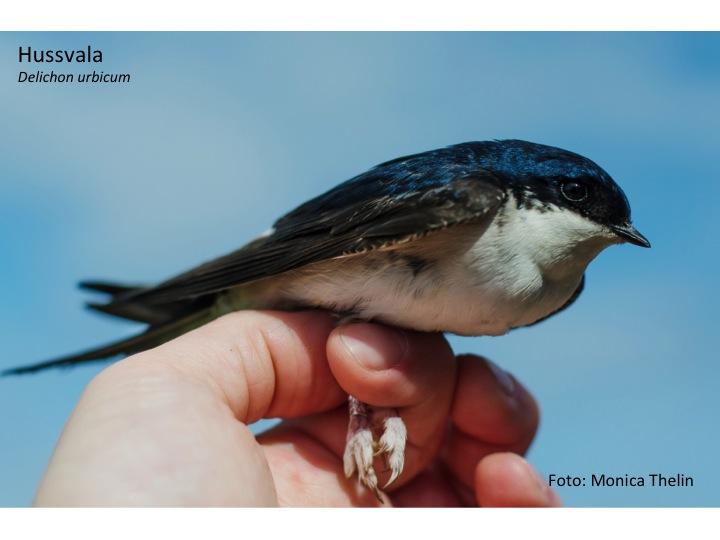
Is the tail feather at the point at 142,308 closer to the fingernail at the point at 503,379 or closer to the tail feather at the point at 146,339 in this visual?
the tail feather at the point at 146,339

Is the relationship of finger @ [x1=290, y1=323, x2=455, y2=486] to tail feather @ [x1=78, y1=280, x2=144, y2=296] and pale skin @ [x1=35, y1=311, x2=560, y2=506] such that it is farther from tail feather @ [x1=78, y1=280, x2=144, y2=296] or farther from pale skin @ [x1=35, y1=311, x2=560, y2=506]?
tail feather @ [x1=78, y1=280, x2=144, y2=296]

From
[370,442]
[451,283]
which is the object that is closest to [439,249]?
[451,283]

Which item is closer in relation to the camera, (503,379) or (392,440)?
(392,440)

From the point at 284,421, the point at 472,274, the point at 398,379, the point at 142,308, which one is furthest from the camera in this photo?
the point at 142,308

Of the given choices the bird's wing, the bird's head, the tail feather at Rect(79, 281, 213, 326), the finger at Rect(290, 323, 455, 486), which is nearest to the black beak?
the bird's head

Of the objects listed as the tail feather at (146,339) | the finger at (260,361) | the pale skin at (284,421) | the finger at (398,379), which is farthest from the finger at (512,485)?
the tail feather at (146,339)

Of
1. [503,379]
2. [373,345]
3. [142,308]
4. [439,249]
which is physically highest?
[439,249]

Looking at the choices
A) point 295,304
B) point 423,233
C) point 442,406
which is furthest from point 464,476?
point 423,233

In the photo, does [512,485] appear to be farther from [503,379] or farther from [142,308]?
[142,308]
